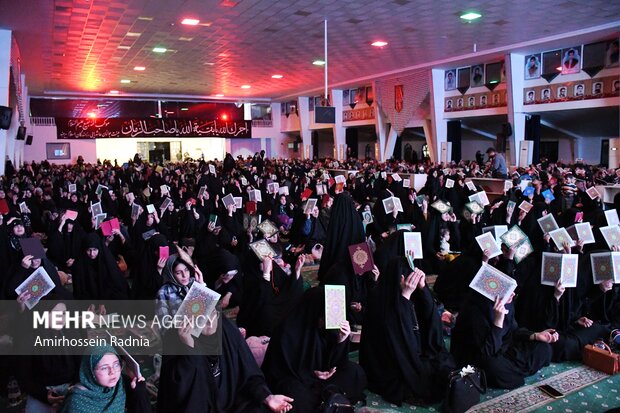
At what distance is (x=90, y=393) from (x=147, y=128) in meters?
26.5

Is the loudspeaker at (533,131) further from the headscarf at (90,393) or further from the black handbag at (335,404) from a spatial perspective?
the headscarf at (90,393)

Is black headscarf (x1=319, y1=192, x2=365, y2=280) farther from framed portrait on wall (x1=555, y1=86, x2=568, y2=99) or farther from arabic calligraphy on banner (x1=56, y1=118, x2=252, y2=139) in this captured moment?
arabic calligraphy on banner (x1=56, y1=118, x2=252, y2=139)

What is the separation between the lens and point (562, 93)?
14492 millimetres

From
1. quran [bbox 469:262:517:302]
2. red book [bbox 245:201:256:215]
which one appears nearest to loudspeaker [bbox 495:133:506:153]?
red book [bbox 245:201:256:215]

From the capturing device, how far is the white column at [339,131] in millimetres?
23578

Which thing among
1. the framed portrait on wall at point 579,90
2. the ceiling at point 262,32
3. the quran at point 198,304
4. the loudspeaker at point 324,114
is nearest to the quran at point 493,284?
the quran at point 198,304

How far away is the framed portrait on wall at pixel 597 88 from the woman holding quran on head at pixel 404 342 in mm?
12195

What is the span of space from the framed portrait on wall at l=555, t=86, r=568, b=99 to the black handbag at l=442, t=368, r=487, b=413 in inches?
515

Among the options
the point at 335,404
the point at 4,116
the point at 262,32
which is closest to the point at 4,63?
the point at 4,116

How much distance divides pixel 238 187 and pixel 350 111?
1261 cm

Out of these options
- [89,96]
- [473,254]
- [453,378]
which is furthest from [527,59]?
[89,96]

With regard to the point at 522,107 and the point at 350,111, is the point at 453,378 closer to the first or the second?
the point at 522,107

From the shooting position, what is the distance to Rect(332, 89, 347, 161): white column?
77.4ft

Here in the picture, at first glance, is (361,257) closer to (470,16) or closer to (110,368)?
(110,368)
